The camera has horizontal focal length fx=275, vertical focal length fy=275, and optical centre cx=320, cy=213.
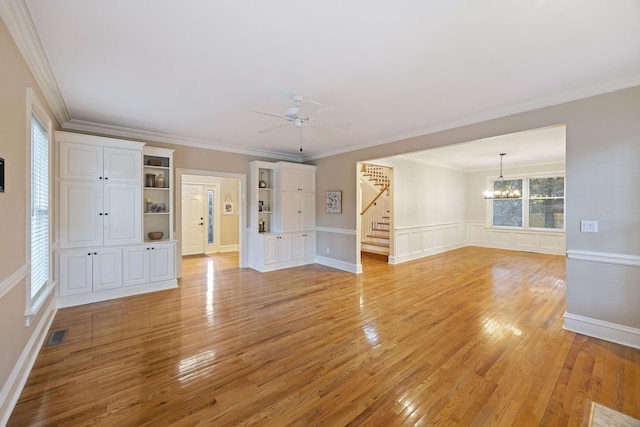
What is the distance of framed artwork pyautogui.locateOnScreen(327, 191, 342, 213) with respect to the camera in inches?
240

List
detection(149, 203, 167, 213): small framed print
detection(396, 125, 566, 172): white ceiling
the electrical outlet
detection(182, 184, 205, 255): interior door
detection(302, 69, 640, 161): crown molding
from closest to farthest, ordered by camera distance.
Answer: detection(302, 69, 640, 161): crown molding
the electrical outlet
detection(149, 203, 167, 213): small framed print
detection(396, 125, 566, 172): white ceiling
detection(182, 184, 205, 255): interior door

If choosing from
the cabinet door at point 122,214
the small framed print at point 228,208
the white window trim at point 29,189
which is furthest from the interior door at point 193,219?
the white window trim at point 29,189

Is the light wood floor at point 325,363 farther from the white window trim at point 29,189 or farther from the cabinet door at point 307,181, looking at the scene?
the cabinet door at point 307,181

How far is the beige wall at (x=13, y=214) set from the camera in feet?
6.03

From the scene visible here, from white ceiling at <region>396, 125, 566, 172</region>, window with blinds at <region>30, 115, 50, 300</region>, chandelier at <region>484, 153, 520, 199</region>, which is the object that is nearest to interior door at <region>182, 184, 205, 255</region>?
window with blinds at <region>30, 115, 50, 300</region>

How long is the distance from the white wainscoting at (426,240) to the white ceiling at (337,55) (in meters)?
3.71

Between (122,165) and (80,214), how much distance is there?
0.89 meters

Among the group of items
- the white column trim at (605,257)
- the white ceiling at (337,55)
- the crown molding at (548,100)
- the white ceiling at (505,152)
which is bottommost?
the white column trim at (605,257)

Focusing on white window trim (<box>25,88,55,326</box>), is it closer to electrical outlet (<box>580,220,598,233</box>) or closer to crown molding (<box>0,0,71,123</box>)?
crown molding (<box>0,0,71,123</box>)

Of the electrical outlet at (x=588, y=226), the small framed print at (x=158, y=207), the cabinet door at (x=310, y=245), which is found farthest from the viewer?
the cabinet door at (x=310, y=245)

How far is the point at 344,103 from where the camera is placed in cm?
344

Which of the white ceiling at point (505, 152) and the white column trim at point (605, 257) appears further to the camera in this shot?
the white ceiling at point (505, 152)

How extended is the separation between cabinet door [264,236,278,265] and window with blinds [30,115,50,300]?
3.33 m

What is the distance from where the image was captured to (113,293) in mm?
4113
